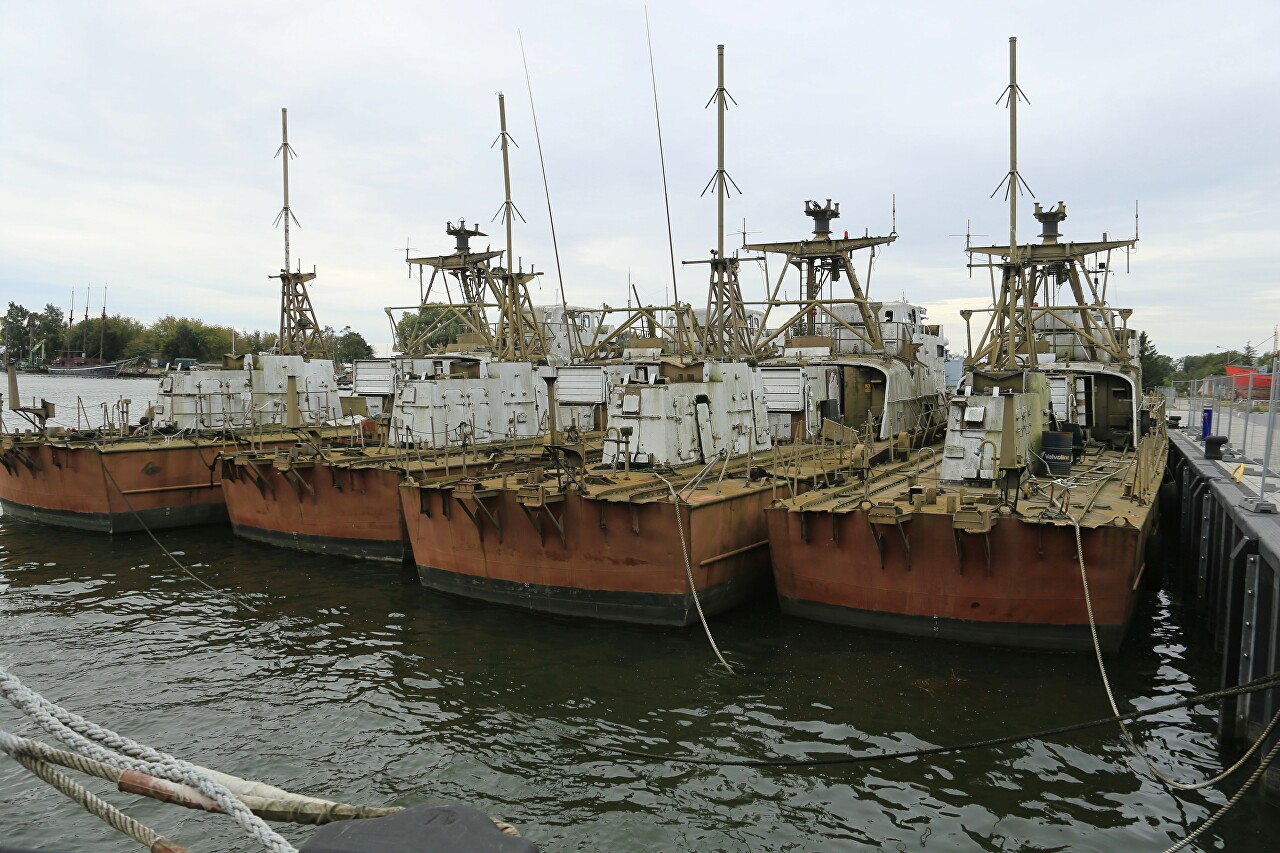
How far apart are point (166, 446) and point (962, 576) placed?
21.2 meters

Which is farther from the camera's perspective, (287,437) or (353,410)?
(353,410)

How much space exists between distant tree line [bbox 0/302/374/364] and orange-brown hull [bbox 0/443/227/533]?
74.7m

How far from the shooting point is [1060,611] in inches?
491

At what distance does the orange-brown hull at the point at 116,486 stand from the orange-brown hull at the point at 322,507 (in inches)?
101

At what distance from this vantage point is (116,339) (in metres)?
111

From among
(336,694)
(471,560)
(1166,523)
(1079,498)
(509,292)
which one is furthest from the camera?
(509,292)

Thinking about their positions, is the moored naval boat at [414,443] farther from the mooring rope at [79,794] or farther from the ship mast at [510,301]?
the mooring rope at [79,794]

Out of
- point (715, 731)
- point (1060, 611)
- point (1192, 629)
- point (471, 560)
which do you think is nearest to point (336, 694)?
point (471, 560)

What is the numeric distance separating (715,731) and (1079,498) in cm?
775

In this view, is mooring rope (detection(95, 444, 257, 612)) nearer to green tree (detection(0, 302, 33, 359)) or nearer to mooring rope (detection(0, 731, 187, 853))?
mooring rope (detection(0, 731, 187, 853))

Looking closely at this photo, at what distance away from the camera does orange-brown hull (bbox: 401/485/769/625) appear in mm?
14312

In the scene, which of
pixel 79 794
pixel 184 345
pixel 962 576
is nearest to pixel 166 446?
pixel 962 576

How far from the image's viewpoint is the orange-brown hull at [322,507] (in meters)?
19.7

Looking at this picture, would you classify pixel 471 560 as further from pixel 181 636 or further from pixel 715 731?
pixel 715 731
